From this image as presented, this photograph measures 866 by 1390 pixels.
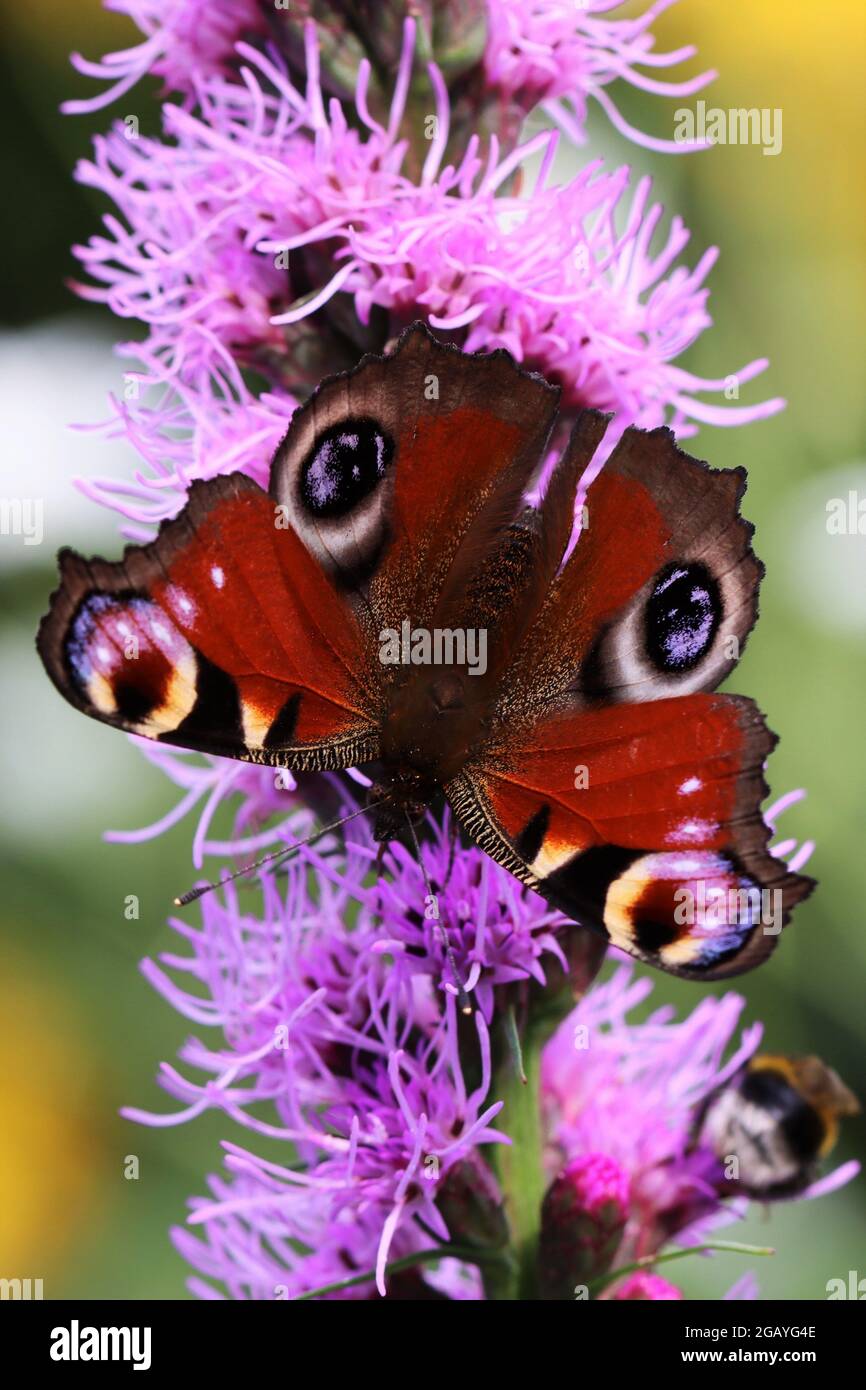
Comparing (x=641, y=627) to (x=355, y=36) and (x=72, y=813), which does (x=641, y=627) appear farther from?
(x=72, y=813)

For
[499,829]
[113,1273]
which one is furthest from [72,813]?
[499,829]

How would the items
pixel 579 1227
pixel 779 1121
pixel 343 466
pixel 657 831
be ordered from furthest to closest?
pixel 779 1121 → pixel 579 1227 → pixel 343 466 → pixel 657 831

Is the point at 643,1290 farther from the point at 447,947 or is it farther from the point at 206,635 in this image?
the point at 206,635

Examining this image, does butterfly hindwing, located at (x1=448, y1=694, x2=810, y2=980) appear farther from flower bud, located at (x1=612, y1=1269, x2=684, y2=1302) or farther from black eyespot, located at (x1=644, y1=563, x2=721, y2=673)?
flower bud, located at (x1=612, y1=1269, x2=684, y2=1302)

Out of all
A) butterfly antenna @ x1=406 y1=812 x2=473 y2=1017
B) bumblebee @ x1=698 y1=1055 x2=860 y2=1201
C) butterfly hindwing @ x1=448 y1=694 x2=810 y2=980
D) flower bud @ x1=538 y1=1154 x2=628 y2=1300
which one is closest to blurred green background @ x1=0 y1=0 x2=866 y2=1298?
bumblebee @ x1=698 y1=1055 x2=860 y2=1201

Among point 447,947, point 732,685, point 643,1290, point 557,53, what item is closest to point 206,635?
point 447,947
